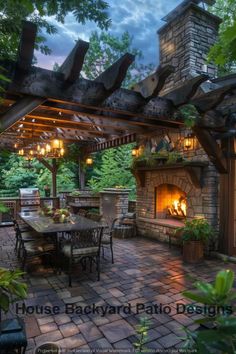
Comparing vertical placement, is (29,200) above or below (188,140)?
below

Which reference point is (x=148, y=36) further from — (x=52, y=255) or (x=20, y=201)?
(x=52, y=255)

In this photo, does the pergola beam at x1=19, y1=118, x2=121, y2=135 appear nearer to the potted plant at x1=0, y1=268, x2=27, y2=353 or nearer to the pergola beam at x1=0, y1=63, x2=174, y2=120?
the pergola beam at x1=0, y1=63, x2=174, y2=120

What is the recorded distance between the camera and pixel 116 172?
11.6 m

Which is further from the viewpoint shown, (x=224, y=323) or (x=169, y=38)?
(x=169, y=38)

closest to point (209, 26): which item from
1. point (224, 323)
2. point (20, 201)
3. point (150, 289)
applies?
point (150, 289)

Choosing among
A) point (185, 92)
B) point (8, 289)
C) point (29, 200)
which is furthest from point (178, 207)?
point (8, 289)

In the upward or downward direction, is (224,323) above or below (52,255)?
above

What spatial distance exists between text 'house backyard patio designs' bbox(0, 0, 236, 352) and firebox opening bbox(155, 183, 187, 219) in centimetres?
3

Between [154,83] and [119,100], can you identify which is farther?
[119,100]

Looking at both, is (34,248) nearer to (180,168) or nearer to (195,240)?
(195,240)

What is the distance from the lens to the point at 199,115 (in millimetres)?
4398

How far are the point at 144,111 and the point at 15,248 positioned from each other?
3.91m

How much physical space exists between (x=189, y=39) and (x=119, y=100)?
3071mm

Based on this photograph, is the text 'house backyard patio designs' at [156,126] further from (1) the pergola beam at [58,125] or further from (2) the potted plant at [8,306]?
(2) the potted plant at [8,306]
